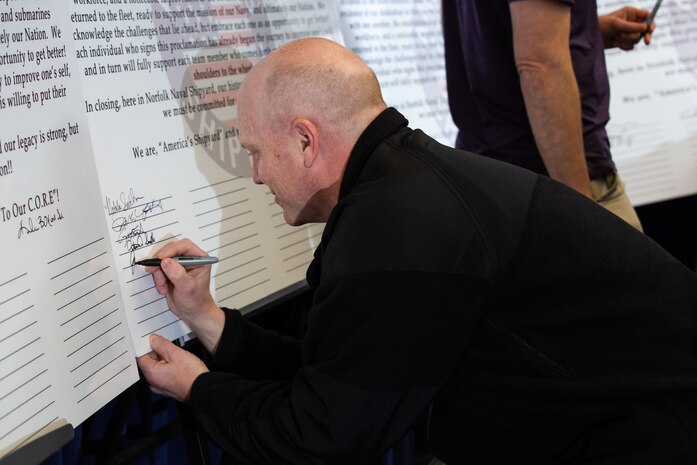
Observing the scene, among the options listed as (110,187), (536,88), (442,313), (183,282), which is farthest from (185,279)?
(536,88)

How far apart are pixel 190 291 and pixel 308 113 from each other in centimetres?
44

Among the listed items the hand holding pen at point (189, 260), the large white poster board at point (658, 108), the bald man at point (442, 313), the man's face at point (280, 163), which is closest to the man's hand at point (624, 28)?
the large white poster board at point (658, 108)

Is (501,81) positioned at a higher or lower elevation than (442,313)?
higher

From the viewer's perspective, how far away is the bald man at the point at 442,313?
132 cm

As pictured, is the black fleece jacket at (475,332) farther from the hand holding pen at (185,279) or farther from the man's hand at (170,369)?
the hand holding pen at (185,279)

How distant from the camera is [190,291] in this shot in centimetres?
167

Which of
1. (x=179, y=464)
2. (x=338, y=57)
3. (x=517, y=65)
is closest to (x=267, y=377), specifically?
(x=179, y=464)

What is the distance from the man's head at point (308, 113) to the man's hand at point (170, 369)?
0.37 m

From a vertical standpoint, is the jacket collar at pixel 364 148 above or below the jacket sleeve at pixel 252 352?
above

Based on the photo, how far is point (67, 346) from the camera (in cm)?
142

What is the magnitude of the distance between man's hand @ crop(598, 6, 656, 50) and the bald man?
1436 millimetres
